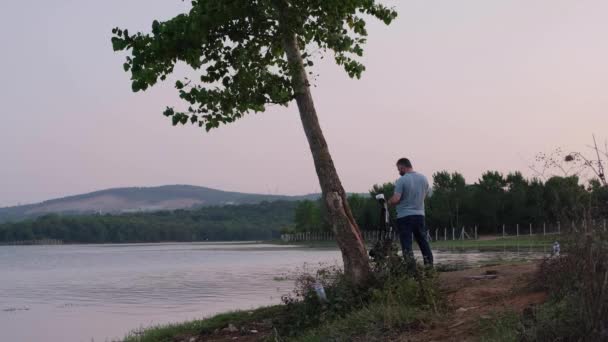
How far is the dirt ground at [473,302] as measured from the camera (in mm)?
8195

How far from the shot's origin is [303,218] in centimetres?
12875

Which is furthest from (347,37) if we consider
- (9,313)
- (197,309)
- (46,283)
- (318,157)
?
(46,283)

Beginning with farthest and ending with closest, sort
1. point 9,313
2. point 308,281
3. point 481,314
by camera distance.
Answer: point 9,313, point 308,281, point 481,314

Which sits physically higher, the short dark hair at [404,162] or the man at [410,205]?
the short dark hair at [404,162]

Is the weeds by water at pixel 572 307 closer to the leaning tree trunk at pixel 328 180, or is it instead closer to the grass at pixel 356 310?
the grass at pixel 356 310

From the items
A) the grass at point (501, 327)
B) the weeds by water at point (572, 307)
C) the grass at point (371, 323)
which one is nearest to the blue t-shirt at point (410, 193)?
the grass at point (371, 323)

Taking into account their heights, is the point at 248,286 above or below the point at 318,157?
below

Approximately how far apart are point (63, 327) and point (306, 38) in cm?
1116

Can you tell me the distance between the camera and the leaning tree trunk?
35.9 feet

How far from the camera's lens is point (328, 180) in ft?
37.6

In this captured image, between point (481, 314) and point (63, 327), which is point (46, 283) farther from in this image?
point (481, 314)

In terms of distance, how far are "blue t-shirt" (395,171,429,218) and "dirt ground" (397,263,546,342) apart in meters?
1.23

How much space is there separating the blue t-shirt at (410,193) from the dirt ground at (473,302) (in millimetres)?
1232

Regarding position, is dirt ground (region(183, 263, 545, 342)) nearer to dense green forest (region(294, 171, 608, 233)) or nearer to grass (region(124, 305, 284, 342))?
grass (region(124, 305, 284, 342))
